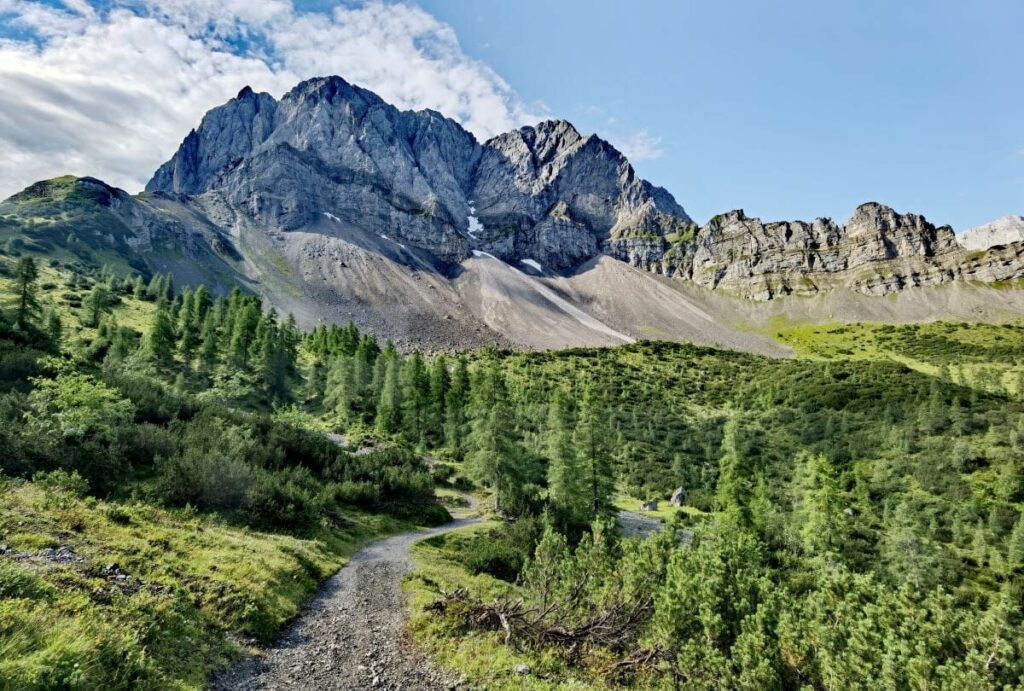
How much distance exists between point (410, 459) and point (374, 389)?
39.9m

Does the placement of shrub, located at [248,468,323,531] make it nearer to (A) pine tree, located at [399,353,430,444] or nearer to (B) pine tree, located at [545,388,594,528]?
(B) pine tree, located at [545,388,594,528]

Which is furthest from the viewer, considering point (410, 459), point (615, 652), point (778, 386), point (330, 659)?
point (778, 386)

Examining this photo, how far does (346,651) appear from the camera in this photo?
14180 mm

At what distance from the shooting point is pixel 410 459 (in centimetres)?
5034

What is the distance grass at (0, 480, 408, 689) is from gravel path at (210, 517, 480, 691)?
0.67 m

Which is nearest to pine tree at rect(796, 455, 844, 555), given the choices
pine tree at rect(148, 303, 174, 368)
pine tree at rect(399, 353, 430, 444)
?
pine tree at rect(399, 353, 430, 444)

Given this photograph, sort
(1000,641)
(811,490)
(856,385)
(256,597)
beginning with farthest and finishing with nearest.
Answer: (856,385)
(811,490)
(256,597)
(1000,641)

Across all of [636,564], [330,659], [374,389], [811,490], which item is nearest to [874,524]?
[811,490]

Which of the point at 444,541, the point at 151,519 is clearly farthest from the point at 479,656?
the point at 444,541

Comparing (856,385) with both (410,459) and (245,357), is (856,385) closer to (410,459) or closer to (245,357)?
(410,459)

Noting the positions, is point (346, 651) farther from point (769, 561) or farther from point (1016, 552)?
point (1016, 552)

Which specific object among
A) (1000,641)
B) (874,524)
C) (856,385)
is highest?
(856,385)

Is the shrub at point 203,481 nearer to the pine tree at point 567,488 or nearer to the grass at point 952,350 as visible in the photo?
the pine tree at point 567,488

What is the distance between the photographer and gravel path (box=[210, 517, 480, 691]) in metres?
12.3
